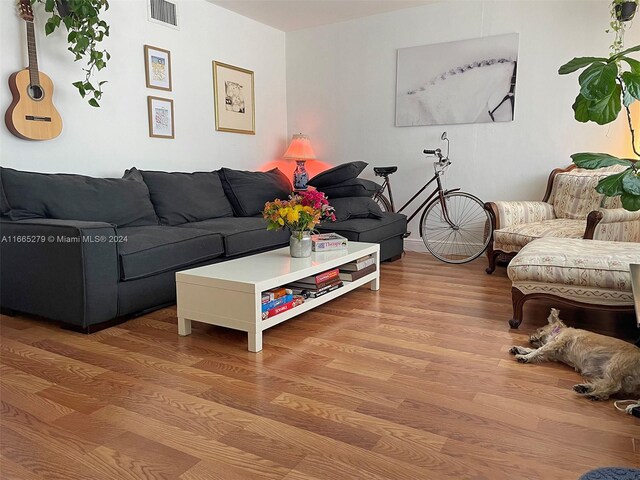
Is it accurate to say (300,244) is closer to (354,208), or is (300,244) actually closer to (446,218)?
(354,208)

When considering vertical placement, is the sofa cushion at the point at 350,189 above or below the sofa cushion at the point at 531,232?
above

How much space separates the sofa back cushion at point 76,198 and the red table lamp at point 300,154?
196 cm

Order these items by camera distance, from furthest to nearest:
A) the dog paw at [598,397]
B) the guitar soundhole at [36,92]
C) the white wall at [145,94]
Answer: the white wall at [145,94]
the guitar soundhole at [36,92]
the dog paw at [598,397]

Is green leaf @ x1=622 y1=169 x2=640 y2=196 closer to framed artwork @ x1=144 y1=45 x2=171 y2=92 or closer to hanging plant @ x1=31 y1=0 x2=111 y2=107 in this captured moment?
hanging plant @ x1=31 y1=0 x2=111 y2=107

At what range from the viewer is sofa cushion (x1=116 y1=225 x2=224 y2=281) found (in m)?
2.53

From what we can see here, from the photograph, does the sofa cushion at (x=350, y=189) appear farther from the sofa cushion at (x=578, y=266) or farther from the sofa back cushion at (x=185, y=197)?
the sofa cushion at (x=578, y=266)

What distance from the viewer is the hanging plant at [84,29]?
3.02 metres

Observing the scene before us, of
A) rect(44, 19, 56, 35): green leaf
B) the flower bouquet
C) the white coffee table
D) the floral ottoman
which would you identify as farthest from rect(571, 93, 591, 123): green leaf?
rect(44, 19, 56, 35): green leaf

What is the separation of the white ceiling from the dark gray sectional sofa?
2.01m

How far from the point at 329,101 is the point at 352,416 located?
4.27 metres

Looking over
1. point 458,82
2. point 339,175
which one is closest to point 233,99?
point 339,175

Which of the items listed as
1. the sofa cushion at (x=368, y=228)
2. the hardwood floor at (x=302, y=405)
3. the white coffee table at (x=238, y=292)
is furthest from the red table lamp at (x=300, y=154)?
the hardwood floor at (x=302, y=405)

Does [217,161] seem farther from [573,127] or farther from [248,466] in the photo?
[248,466]

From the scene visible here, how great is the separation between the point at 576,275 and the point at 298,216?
4.67ft
